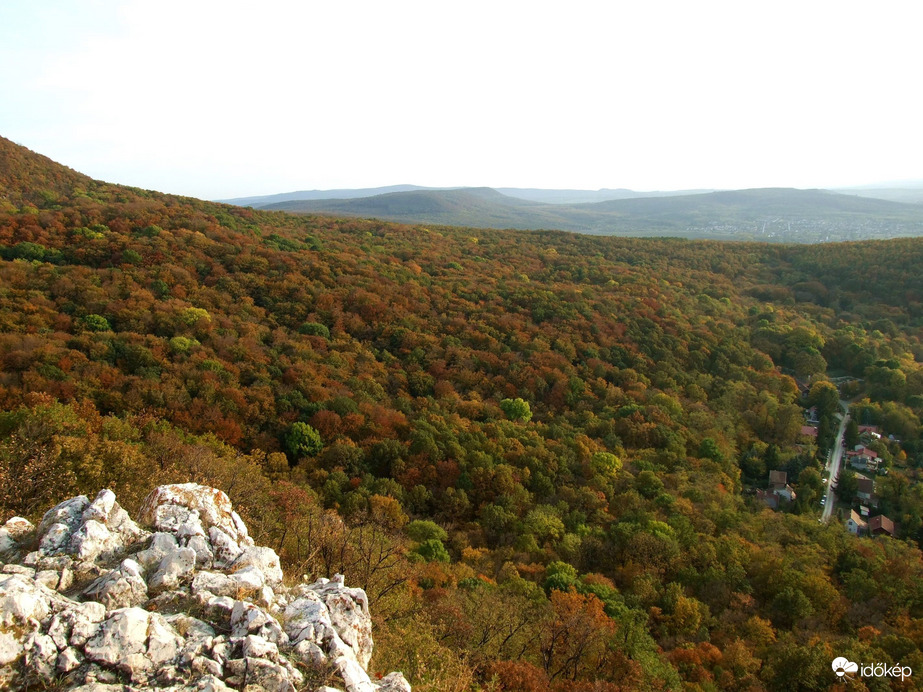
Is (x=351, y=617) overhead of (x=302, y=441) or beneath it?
overhead

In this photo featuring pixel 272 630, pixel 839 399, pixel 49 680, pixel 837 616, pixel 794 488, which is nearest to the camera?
pixel 49 680

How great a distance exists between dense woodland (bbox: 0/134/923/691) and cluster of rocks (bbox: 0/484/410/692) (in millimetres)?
2310

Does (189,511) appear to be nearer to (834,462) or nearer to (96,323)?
(96,323)

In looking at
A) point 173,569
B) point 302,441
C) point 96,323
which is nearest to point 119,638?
point 173,569

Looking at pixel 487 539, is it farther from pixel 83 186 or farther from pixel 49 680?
pixel 83 186

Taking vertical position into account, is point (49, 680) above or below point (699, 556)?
above

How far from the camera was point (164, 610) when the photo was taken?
6.73 meters

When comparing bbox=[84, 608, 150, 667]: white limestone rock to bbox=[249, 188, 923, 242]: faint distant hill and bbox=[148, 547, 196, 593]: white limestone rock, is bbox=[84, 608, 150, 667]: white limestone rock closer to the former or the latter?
bbox=[148, 547, 196, 593]: white limestone rock

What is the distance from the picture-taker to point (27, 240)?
2847 cm

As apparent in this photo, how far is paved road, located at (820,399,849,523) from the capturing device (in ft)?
89.7

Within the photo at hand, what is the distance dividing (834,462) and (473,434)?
25.0 metres

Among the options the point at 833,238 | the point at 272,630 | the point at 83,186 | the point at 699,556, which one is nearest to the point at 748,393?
the point at 699,556

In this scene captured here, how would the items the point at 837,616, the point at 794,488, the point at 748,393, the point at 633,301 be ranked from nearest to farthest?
the point at 837,616 < the point at 794,488 < the point at 748,393 < the point at 633,301

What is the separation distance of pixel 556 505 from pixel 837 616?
33.5 feet
